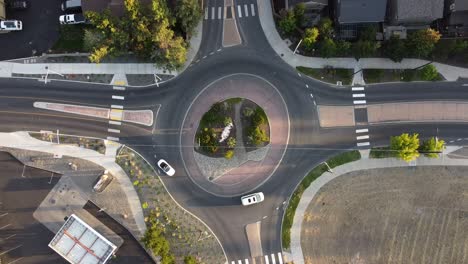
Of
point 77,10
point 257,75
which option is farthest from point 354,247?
point 77,10

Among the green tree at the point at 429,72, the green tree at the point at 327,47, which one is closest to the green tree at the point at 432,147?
the green tree at the point at 429,72

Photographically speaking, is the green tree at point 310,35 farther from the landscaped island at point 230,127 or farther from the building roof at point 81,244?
the building roof at point 81,244

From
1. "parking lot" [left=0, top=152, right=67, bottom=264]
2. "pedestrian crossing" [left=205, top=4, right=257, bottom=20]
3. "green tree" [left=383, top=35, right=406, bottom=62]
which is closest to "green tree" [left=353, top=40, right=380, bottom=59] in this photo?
"green tree" [left=383, top=35, right=406, bottom=62]

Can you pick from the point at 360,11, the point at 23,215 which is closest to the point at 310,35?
the point at 360,11

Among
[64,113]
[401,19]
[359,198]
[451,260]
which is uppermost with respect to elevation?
[401,19]

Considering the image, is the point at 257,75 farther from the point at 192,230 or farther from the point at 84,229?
the point at 84,229
